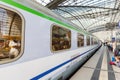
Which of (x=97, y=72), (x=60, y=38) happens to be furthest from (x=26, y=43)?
(x=97, y=72)

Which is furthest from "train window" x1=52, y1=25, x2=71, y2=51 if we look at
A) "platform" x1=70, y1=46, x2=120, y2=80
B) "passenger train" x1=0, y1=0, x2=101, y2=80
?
"platform" x1=70, y1=46, x2=120, y2=80

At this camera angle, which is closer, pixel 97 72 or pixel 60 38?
pixel 60 38

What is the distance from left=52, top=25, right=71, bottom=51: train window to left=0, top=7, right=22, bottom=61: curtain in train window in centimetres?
144

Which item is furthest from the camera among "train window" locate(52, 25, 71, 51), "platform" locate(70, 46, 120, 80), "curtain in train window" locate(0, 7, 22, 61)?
"platform" locate(70, 46, 120, 80)

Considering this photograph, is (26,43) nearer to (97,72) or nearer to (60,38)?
(60,38)

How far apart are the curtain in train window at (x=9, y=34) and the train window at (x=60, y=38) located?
4.72 ft

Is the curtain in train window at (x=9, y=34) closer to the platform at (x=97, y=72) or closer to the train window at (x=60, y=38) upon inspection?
the train window at (x=60, y=38)

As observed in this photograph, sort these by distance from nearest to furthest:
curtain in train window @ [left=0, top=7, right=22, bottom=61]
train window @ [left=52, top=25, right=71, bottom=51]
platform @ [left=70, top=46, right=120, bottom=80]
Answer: curtain in train window @ [left=0, top=7, right=22, bottom=61]
train window @ [left=52, top=25, right=71, bottom=51]
platform @ [left=70, top=46, right=120, bottom=80]

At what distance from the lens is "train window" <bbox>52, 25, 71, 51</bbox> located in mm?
3743

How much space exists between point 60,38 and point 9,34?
2288 millimetres

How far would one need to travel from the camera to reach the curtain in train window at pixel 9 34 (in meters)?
2.04

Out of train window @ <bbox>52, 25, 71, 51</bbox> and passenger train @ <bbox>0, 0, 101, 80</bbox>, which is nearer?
passenger train @ <bbox>0, 0, 101, 80</bbox>

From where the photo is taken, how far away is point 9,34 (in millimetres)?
2166

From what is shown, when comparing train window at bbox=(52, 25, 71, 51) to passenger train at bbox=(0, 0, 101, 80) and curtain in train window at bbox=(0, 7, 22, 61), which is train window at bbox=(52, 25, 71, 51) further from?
curtain in train window at bbox=(0, 7, 22, 61)
